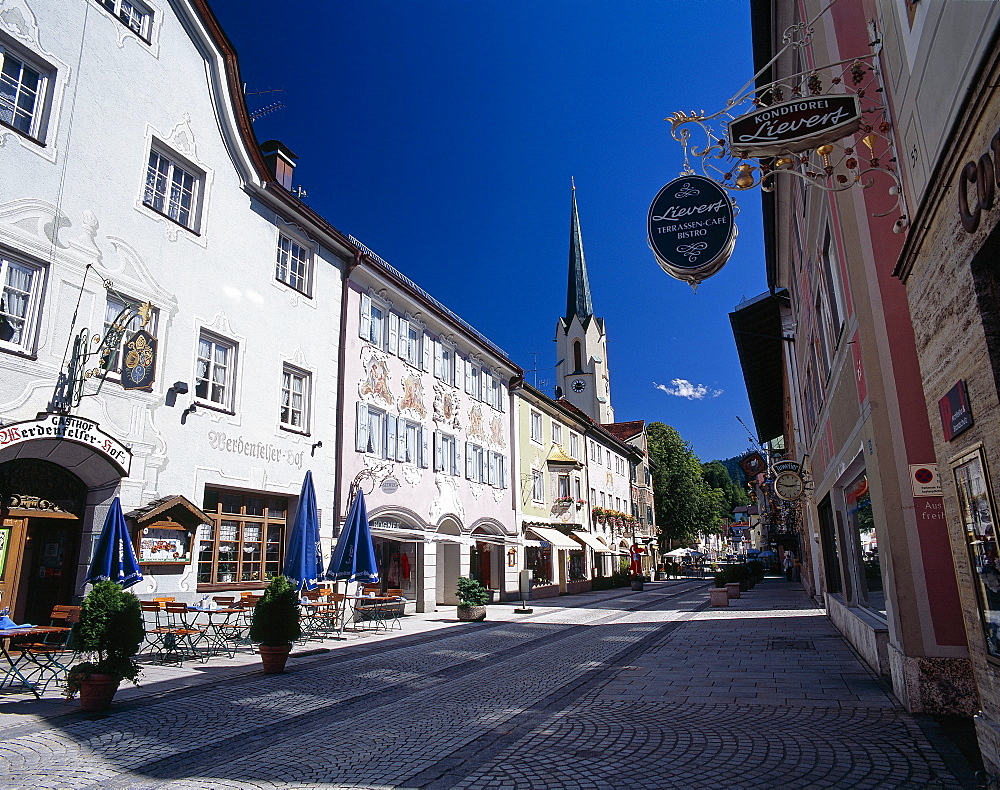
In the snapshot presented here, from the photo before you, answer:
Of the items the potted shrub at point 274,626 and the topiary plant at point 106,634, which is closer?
the topiary plant at point 106,634

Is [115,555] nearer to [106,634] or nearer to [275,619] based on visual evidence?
[275,619]

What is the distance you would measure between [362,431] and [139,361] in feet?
23.0

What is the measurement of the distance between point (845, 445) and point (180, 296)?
40.4 ft

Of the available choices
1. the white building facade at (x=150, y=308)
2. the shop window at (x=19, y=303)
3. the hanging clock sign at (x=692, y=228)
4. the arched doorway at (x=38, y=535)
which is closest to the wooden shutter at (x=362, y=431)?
the white building facade at (x=150, y=308)

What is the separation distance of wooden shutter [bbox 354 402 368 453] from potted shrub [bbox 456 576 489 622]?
16.0ft

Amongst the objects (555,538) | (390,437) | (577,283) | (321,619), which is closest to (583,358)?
(577,283)

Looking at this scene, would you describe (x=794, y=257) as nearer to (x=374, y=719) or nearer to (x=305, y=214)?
(x=305, y=214)

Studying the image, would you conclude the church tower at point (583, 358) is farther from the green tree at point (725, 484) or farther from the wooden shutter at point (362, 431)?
the green tree at point (725, 484)

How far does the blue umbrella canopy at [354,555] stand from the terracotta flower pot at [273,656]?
3.95 m

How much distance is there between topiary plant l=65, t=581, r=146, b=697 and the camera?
7469 mm

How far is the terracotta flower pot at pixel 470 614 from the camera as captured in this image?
18891mm

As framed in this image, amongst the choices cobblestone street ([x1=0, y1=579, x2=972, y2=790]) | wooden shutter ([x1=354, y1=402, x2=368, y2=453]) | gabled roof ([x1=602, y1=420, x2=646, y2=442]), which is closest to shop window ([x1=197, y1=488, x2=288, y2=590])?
wooden shutter ([x1=354, y1=402, x2=368, y2=453])

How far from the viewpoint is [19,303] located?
10719mm

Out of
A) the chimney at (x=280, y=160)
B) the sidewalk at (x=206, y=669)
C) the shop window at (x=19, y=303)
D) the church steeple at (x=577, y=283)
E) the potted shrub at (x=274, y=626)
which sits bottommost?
the sidewalk at (x=206, y=669)
